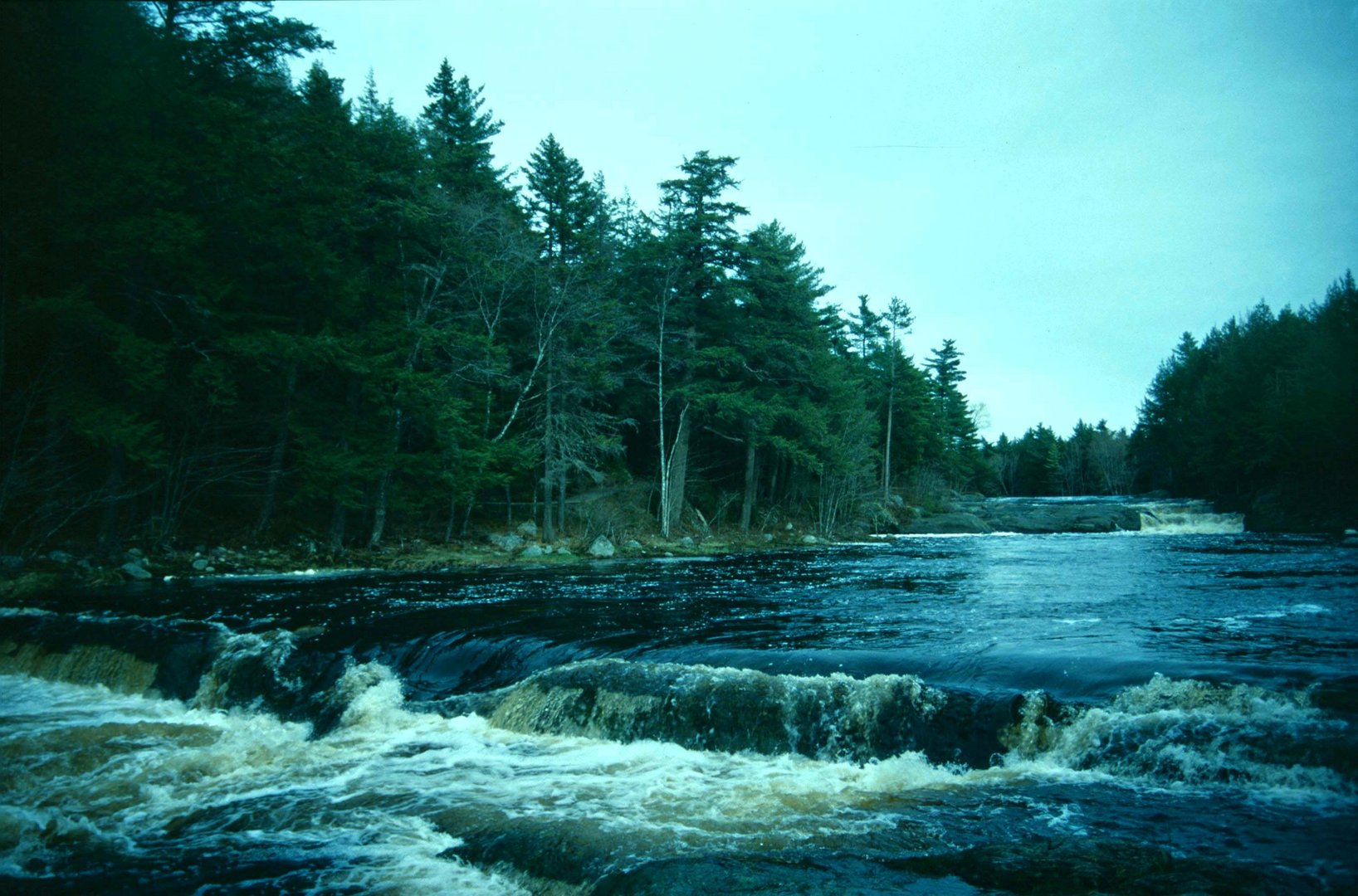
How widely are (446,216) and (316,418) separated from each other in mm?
7654

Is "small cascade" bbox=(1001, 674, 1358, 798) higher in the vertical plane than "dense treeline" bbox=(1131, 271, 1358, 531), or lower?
lower

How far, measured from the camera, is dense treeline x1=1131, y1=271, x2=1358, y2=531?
30.3m

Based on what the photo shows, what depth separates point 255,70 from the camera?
19.2m

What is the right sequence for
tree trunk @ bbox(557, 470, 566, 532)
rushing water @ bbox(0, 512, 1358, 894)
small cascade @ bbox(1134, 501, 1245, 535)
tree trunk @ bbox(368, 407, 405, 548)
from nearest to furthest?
rushing water @ bbox(0, 512, 1358, 894) < tree trunk @ bbox(368, 407, 405, 548) < tree trunk @ bbox(557, 470, 566, 532) < small cascade @ bbox(1134, 501, 1245, 535)

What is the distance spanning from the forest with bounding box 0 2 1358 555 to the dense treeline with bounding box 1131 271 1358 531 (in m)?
0.37

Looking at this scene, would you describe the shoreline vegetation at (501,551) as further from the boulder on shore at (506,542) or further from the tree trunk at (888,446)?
the tree trunk at (888,446)

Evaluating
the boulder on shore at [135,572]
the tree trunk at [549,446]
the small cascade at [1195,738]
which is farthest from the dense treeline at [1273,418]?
the boulder on shore at [135,572]

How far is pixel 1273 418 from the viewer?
39125mm

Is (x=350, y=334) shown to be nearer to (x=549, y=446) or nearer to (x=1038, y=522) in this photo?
(x=549, y=446)

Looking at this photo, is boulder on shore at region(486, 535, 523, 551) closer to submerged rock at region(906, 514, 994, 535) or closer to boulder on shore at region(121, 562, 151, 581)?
boulder on shore at region(121, 562, 151, 581)

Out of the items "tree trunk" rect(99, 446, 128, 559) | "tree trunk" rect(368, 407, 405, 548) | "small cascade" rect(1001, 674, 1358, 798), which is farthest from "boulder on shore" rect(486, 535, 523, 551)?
"small cascade" rect(1001, 674, 1358, 798)

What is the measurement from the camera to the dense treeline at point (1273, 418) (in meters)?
30.3

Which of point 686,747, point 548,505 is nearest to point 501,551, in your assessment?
point 548,505

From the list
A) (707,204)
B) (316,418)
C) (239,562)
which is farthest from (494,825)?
(707,204)
